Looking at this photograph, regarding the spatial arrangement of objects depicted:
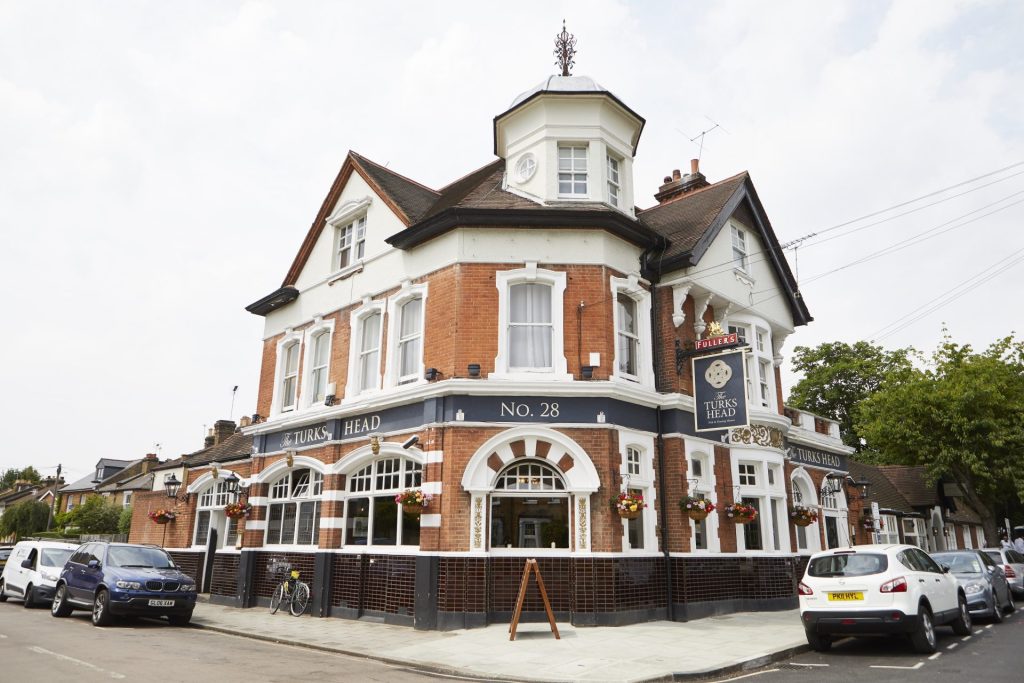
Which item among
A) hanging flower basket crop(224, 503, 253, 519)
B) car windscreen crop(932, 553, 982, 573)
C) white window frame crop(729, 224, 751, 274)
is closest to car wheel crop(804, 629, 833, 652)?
car windscreen crop(932, 553, 982, 573)

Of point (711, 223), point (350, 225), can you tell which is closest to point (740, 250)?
point (711, 223)

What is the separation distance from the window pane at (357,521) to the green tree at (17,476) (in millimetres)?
96426

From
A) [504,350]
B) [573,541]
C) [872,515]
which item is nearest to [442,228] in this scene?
[504,350]

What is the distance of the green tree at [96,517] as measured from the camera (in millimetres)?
47656

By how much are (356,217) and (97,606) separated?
11.3m

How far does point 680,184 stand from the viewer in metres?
22.9

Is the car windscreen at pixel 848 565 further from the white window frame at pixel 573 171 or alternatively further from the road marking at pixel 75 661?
the road marking at pixel 75 661

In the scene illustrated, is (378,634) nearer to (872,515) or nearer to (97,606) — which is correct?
(97,606)

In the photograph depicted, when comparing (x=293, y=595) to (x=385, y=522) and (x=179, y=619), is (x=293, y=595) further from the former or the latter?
(x=385, y=522)

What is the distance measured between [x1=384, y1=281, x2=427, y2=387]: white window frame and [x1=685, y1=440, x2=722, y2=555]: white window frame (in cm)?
656

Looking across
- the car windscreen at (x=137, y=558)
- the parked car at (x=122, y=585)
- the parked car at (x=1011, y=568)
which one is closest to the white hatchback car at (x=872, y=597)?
the parked car at (x=1011, y=568)

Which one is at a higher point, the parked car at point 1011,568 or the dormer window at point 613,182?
the dormer window at point 613,182

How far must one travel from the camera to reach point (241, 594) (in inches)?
730

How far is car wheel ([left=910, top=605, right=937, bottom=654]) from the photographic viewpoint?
1023 centimetres
